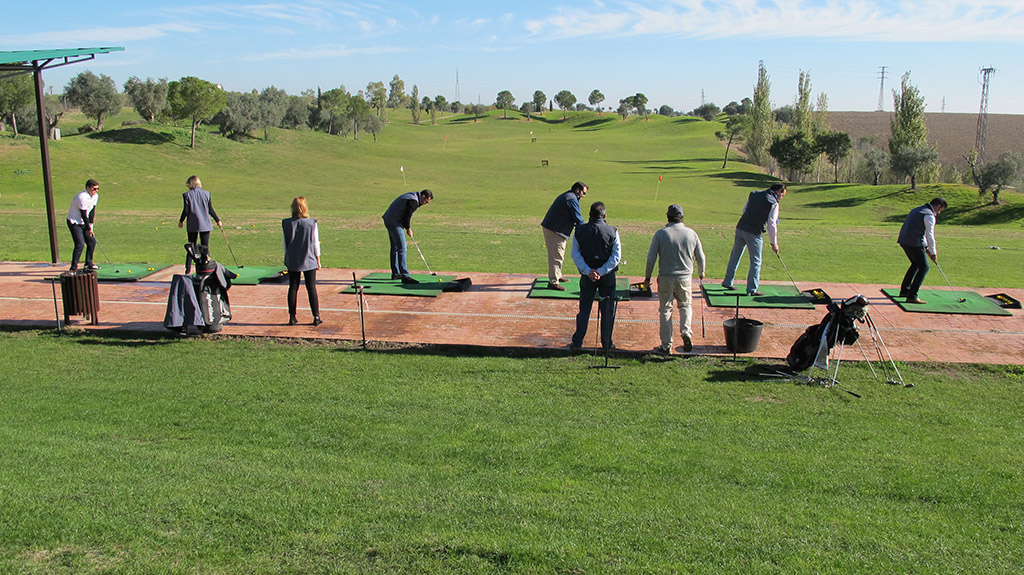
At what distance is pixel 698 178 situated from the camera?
64.2 meters

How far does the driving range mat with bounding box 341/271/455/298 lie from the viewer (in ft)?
43.7

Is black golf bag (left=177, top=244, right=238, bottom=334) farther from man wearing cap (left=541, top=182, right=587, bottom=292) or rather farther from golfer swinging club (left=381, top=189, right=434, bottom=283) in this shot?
man wearing cap (left=541, top=182, right=587, bottom=292)

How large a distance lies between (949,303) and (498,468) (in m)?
10.0

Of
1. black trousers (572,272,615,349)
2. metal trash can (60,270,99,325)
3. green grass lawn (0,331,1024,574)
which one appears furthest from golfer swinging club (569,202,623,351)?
metal trash can (60,270,99,325)

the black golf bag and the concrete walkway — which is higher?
the black golf bag

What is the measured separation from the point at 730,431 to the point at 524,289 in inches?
285

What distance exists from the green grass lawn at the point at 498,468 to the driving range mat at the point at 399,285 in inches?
158

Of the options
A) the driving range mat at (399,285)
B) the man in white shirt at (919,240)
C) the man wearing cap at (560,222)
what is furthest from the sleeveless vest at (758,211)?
the driving range mat at (399,285)

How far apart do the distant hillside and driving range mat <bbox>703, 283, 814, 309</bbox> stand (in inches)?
3426

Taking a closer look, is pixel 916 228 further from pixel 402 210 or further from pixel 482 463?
pixel 482 463

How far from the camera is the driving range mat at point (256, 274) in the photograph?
46.6 ft

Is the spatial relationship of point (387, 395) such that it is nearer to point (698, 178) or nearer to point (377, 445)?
point (377, 445)

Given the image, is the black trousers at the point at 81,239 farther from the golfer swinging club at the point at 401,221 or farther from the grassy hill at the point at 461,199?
the golfer swinging club at the point at 401,221

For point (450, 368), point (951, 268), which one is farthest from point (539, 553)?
point (951, 268)
